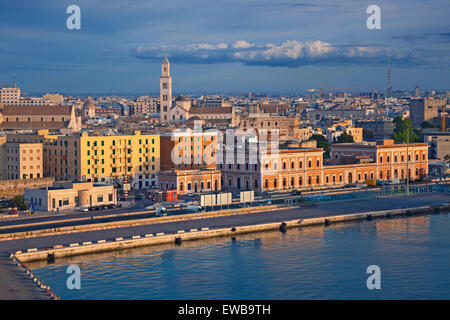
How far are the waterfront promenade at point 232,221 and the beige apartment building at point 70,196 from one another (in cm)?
556

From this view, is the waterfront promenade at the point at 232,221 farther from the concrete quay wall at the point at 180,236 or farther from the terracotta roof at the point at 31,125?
the terracotta roof at the point at 31,125

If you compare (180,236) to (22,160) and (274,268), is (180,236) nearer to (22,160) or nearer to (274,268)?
(274,268)

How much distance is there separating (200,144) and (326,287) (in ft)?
90.5

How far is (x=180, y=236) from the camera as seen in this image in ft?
103

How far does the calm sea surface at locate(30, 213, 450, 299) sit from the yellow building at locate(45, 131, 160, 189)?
48.7ft

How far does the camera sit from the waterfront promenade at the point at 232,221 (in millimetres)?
28500

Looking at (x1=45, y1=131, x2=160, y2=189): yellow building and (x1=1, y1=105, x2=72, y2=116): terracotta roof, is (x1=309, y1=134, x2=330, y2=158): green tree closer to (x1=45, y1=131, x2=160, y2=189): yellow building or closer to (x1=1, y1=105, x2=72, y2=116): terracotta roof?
(x1=45, y1=131, x2=160, y2=189): yellow building

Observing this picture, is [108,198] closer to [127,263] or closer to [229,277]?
[127,263]

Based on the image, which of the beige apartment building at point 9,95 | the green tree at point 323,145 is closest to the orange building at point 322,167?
the green tree at point 323,145

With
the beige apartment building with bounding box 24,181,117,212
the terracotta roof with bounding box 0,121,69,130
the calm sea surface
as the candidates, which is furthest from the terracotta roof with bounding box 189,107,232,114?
the calm sea surface

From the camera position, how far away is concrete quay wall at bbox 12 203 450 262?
27656mm

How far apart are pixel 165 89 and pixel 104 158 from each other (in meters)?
50.5

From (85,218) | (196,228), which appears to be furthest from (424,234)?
(85,218)

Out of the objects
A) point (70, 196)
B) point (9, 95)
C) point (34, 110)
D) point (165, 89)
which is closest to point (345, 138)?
point (34, 110)
